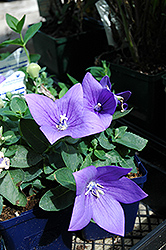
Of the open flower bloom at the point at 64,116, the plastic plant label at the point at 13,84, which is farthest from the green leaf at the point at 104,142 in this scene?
the plastic plant label at the point at 13,84

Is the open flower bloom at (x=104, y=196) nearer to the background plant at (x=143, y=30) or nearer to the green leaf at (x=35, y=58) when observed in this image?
the green leaf at (x=35, y=58)

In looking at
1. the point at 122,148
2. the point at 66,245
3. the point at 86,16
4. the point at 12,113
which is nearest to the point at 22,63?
the point at 12,113

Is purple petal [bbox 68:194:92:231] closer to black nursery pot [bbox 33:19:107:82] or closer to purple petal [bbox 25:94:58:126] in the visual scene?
purple petal [bbox 25:94:58:126]

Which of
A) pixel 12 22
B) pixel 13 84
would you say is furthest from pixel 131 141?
pixel 12 22

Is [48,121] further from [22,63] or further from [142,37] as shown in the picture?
[142,37]

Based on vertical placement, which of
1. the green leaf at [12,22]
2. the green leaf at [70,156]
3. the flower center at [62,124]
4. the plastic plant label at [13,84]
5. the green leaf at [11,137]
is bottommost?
the green leaf at [70,156]

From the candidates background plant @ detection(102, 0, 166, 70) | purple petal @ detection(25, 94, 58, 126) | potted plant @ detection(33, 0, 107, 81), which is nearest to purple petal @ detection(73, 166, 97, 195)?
purple petal @ detection(25, 94, 58, 126)

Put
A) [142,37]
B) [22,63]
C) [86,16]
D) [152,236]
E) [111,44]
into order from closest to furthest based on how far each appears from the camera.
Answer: [152,236]
[22,63]
[142,37]
[111,44]
[86,16]
